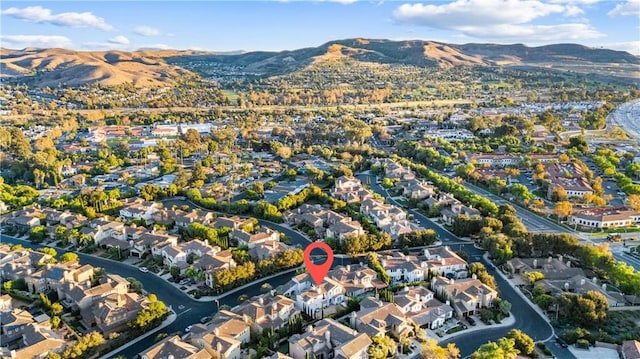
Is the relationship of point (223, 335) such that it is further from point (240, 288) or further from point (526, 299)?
point (526, 299)

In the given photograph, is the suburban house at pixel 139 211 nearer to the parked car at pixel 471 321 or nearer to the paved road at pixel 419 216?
the paved road at pixel 419 216

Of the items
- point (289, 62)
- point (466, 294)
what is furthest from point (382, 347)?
point (289, 62)

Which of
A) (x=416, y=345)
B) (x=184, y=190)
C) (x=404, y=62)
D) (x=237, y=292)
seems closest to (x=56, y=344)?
(x=237, y=292)

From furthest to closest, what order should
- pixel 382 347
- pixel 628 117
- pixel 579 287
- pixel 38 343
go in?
pixel 628 117
pixel 579 287
pixel 38 343
pixel 382 347

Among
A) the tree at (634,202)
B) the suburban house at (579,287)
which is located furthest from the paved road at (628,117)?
the suburban house at (579,287)

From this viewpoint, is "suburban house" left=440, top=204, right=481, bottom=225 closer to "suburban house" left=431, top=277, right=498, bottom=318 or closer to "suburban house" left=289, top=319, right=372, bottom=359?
"suburban house" left=431, top=277, right=498, bottom=318

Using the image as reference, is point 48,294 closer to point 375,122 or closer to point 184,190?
point 184,190
